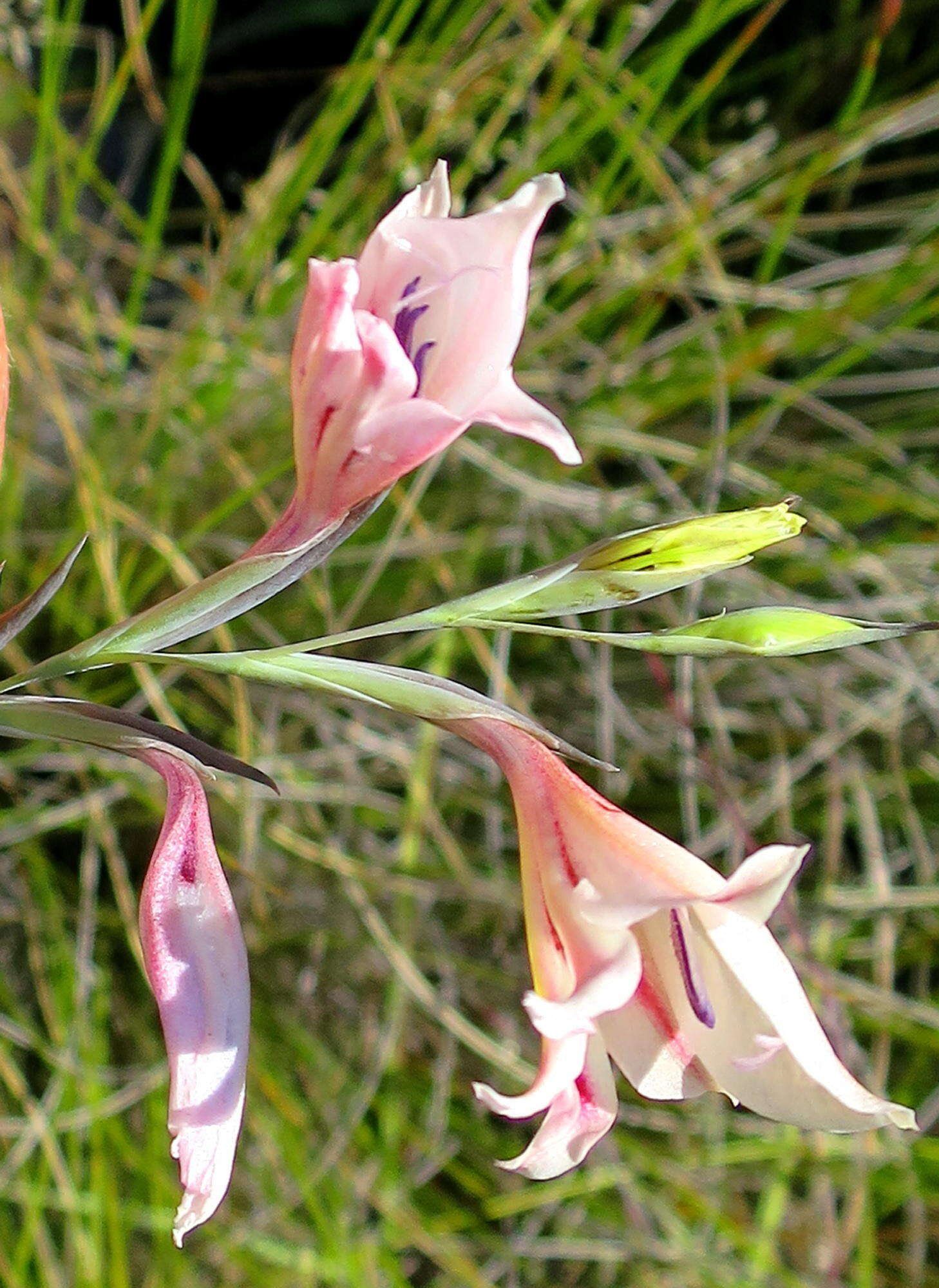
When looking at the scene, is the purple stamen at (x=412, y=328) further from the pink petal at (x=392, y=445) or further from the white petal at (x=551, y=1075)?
the white petal at (x=551, y=1075)

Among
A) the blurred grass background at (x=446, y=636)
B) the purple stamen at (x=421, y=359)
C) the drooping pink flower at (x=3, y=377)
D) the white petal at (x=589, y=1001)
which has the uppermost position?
the purple stamen at (x=421, y=359)

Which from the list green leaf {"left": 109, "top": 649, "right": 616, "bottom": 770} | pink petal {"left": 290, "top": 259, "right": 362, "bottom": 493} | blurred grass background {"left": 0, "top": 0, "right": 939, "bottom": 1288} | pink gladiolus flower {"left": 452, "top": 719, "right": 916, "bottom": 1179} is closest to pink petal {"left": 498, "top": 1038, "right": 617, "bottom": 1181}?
pink gladiolus flower {"left": 452, "top": 719, "right": 916, "bottom": 1179}

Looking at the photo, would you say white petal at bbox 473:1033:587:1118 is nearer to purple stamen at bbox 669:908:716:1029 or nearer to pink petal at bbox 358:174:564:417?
purple stamen at bbox 669:908:716:1029

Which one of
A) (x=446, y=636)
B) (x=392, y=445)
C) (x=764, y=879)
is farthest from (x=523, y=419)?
(x=446, y=636)

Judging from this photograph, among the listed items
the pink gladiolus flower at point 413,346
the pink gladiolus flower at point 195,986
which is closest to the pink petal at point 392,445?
the pink gladiolus flower at point 413,346

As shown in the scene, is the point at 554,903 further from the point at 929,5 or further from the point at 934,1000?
the point at 929,5

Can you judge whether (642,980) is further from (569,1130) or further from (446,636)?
(446,636)

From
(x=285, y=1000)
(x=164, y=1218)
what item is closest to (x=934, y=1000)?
(x=285, y=1000)
